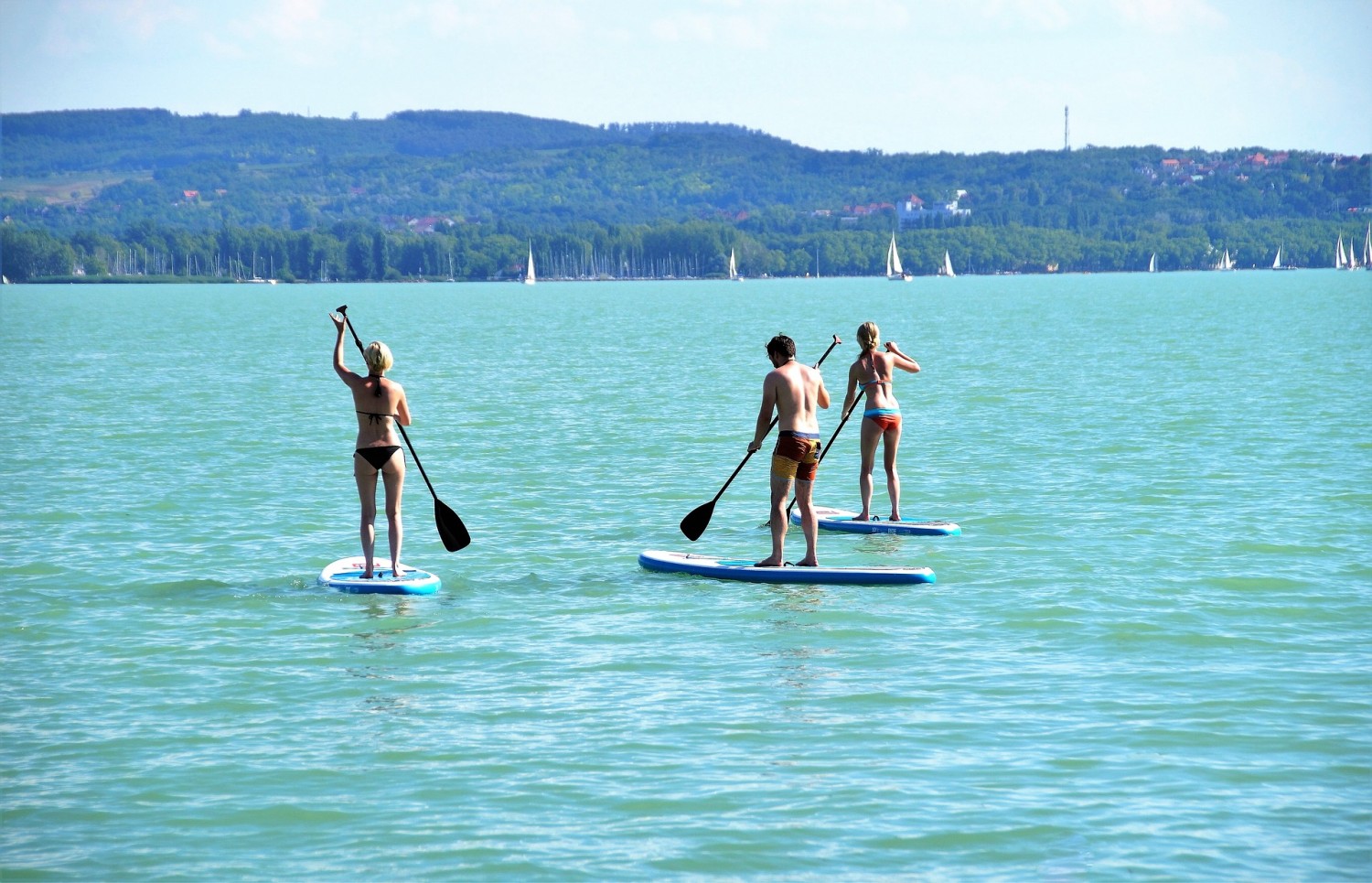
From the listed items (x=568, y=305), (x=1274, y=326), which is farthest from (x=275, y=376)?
(x=568, y=305)

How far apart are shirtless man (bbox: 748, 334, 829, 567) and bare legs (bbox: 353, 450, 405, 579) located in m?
2.89

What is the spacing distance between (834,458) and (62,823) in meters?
17.5

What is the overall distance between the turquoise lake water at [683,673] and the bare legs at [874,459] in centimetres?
71

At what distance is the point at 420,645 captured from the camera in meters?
13.0

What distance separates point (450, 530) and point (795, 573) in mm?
3416

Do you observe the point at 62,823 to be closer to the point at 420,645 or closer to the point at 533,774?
the point at 533,774

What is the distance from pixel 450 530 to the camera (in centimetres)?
1622

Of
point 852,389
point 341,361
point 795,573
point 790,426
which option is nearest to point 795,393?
point 790,426

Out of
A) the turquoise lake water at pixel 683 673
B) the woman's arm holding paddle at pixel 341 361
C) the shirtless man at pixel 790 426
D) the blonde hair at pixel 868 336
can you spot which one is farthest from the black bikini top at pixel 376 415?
the blonde hair at pixel 868 336

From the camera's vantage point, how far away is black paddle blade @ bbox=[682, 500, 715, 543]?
16.8 m

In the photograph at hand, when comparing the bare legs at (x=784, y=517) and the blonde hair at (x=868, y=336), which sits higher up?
the blonde hair at (x=868, y=336)

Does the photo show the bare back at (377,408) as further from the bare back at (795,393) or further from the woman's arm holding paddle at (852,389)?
the woman's arm holding paddle at (852,389)

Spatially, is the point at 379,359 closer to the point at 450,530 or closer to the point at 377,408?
the point at 377,408

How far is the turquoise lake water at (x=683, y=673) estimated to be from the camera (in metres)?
8.94
